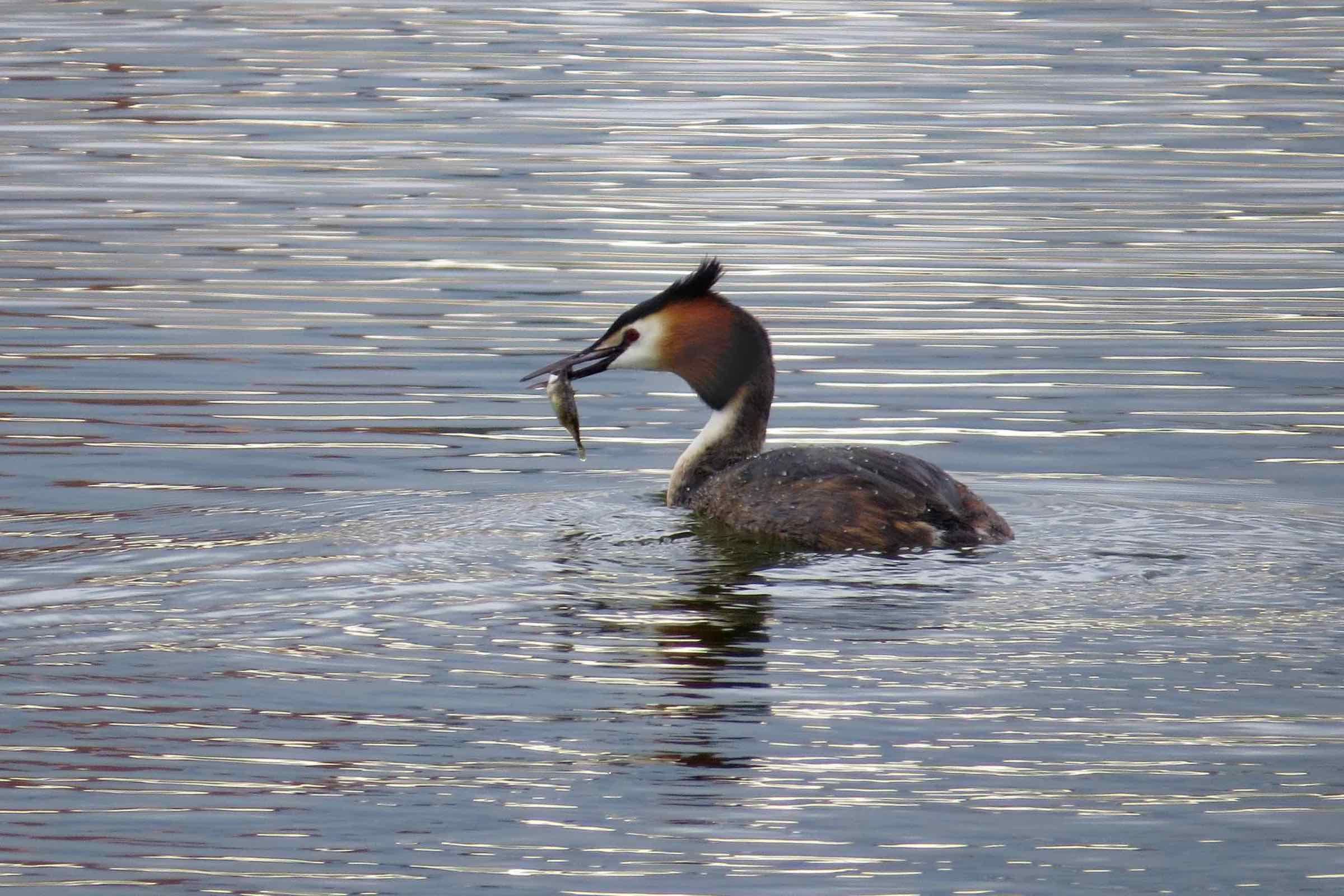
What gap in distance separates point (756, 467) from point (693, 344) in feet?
3.22

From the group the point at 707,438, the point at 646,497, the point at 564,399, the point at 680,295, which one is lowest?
the point at 646,497

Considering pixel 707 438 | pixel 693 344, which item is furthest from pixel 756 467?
pixel 693 344

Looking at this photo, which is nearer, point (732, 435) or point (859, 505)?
point (859, 505)

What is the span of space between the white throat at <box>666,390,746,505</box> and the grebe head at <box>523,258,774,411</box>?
36 mm

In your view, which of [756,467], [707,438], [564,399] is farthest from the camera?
[707,438]

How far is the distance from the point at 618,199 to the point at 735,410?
8441 millimetres

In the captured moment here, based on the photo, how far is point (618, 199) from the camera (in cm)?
1928

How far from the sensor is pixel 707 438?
10938mm

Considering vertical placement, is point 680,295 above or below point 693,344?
above

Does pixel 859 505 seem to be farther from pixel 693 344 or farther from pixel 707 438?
pixel 693 344

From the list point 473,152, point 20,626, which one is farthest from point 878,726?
point 473,152

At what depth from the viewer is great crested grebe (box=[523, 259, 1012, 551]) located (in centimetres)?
955

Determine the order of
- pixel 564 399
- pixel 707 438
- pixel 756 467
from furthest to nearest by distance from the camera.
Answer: pixel 707 438
pixel 564 399
pixel 756 467

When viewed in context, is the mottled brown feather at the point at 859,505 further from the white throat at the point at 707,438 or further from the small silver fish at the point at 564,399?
the small silver fish at the point at 564,399
